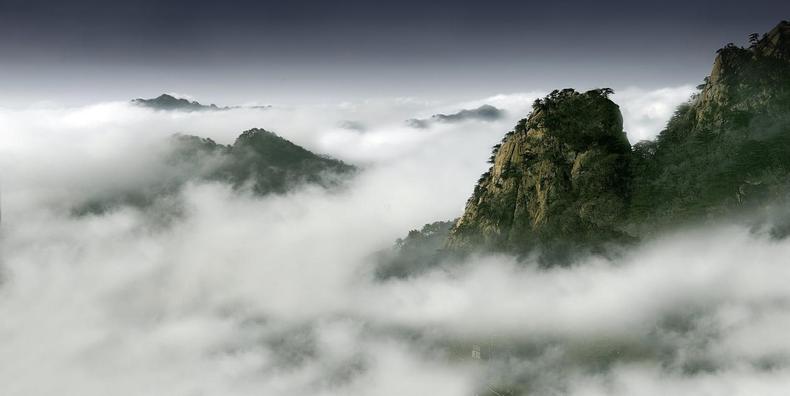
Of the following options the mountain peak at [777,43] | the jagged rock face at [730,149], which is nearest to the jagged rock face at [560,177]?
the jagged rock face at [730,149]

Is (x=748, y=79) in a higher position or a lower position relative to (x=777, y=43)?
lower

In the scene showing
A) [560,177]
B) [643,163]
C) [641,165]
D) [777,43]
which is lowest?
[560,177]

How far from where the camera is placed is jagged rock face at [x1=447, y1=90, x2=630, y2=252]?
3524 inches

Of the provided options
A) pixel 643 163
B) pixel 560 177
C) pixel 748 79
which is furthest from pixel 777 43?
pixel 560 177

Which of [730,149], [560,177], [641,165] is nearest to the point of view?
[730,149]

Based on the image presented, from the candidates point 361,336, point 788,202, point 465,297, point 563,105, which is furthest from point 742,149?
point 361,336

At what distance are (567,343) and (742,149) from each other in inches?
1939

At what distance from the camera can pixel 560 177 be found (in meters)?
93.6

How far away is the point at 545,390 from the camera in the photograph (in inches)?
3718

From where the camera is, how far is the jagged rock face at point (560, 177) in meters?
89.5

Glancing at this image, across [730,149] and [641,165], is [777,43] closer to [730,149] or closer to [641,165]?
[730,149]

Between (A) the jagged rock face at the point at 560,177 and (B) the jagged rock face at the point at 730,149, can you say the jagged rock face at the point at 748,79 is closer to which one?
(B) the jagged rock face at the point at 730,149

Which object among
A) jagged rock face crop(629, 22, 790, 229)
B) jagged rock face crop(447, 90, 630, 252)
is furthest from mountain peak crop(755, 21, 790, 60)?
jagged rock face crop(447, 90, 630, 252)

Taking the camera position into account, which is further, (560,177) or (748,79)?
(560,177)
